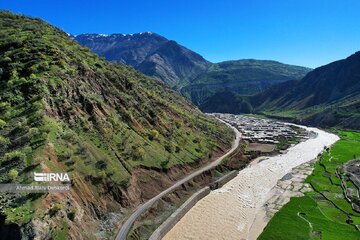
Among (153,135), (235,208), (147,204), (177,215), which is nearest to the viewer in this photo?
(177,215)

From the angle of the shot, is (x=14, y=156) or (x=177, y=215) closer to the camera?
(x=14, y=156)

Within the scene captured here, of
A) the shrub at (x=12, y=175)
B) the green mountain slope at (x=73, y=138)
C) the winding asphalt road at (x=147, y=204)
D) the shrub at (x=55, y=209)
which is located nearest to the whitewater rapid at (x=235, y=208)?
the winding asphalt road at (x=147, y=204)

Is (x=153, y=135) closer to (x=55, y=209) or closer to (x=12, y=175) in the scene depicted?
(x=55, y=209)

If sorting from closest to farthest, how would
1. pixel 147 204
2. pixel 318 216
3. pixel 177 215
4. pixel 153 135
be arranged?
pixel 177 215, pixel 147 204, pixel 318 216, pixel 153 135

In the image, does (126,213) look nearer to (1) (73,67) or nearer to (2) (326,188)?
(1) (73,67)

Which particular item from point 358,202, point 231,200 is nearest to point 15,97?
point 231,200

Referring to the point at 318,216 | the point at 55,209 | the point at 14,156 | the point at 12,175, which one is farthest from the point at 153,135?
the point at 12,175

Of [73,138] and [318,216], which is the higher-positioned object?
[73,138]
